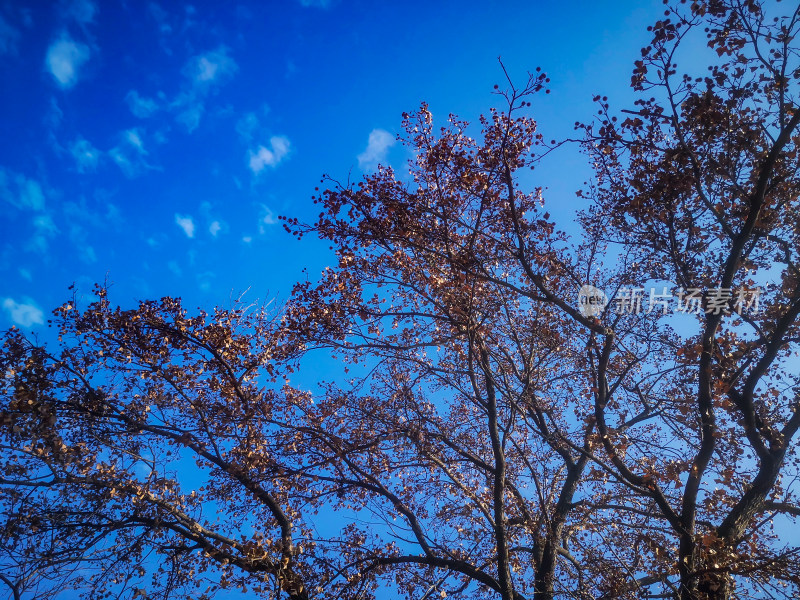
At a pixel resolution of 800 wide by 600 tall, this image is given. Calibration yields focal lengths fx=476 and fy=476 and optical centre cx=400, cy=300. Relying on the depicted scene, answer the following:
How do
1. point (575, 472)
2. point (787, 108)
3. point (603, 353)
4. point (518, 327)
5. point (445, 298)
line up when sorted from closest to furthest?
point (787, 108) → point (603, 353) → point (445, 298) → point (518, 327) → point (575, 472)

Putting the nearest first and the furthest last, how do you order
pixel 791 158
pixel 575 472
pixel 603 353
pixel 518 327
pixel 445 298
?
pixel 791 158 < pixel 603 353 < pixel 445 298 < pixel 518 327 < pixel 575 472

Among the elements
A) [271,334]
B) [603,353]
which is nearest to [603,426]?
[603,353]

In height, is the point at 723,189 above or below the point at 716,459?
above

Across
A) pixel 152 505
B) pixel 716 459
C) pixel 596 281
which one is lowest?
pixel 152 505

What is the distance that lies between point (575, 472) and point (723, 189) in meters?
6.87

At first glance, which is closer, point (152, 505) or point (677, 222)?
point (677, 222)

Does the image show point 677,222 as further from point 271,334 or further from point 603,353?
point 271,334

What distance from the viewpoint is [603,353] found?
7934 mm

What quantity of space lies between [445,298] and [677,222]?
13.7ft

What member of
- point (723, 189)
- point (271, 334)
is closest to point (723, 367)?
point (723, 189)

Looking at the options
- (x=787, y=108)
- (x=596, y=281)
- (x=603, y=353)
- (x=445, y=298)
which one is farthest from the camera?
(x=596, y=281)

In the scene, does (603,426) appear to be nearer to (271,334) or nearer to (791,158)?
(791,158)

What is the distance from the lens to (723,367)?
756 centimetres

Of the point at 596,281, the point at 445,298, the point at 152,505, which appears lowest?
the point at 152,505
